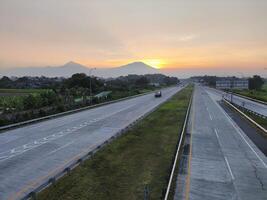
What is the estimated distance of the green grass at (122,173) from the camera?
12.1m

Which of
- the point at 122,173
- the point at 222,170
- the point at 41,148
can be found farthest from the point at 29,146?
the point at 222,170

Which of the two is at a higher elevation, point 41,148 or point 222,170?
point 41,148

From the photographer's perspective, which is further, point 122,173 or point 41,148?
point 41,148

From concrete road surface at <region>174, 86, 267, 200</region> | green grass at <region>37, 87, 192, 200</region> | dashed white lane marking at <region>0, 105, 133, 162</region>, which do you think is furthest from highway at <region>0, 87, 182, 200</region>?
concrete road surface at <region>174, 86, 267, 200</region>

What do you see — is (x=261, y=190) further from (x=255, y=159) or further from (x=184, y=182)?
(x=255, y=159)

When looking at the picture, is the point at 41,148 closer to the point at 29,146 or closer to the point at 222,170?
the point at 29,146

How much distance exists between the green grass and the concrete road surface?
1301 millimetres

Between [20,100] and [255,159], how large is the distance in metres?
36.4

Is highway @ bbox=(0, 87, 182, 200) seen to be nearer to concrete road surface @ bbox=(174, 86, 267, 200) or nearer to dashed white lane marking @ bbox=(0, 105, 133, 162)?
dashed white lane marking @ bbox=(0, 105, 133, 162)

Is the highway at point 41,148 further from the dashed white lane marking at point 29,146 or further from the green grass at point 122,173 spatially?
the green grass at point 122,173

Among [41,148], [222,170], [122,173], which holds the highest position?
[41,148]

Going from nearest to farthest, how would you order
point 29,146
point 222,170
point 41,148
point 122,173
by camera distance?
point 122,173 → point 222,170 → point 41,148 → point 29,146

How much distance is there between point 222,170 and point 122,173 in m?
5.88

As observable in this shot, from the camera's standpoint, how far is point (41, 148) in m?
19.9
